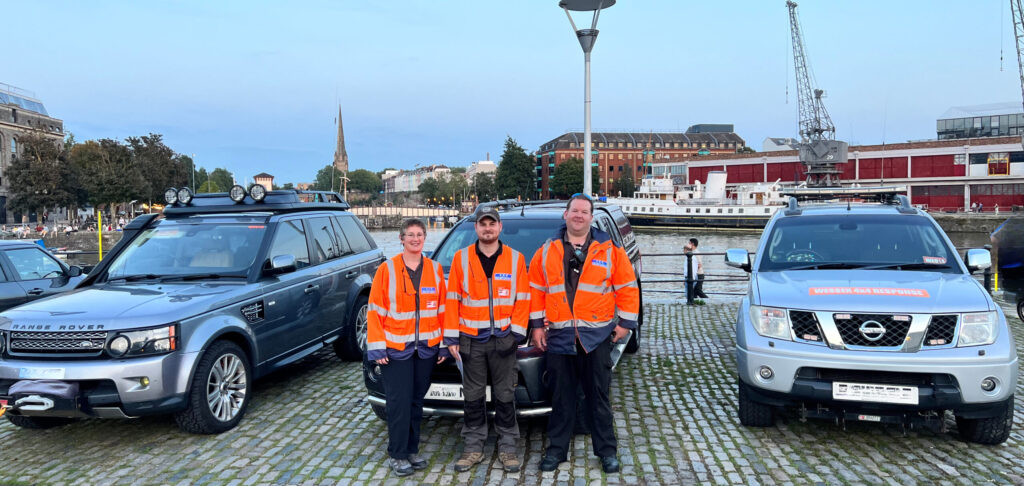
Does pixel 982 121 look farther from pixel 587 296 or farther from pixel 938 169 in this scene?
pixel 587 296

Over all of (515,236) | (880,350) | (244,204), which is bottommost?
(880,350)

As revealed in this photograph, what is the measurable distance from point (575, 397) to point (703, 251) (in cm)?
4032

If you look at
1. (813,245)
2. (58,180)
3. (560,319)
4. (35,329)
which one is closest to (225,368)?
(35,329)

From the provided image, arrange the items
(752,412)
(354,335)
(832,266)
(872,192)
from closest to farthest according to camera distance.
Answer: (752,412), (832,266), (872,192), (354,335)

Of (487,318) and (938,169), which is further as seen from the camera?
(938,169)

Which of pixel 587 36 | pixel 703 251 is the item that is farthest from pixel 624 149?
pixel 587 36

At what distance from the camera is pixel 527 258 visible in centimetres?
586

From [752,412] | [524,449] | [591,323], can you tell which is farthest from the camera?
[752,412]

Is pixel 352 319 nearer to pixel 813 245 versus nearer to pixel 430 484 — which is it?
pixel 430 484

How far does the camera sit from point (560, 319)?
13.6 feet

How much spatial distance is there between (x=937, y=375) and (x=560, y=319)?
2.49m

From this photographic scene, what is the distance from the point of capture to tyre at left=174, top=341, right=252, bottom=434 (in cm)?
485

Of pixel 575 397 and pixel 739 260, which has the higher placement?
pixel 739 260

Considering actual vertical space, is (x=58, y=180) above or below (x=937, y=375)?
above
